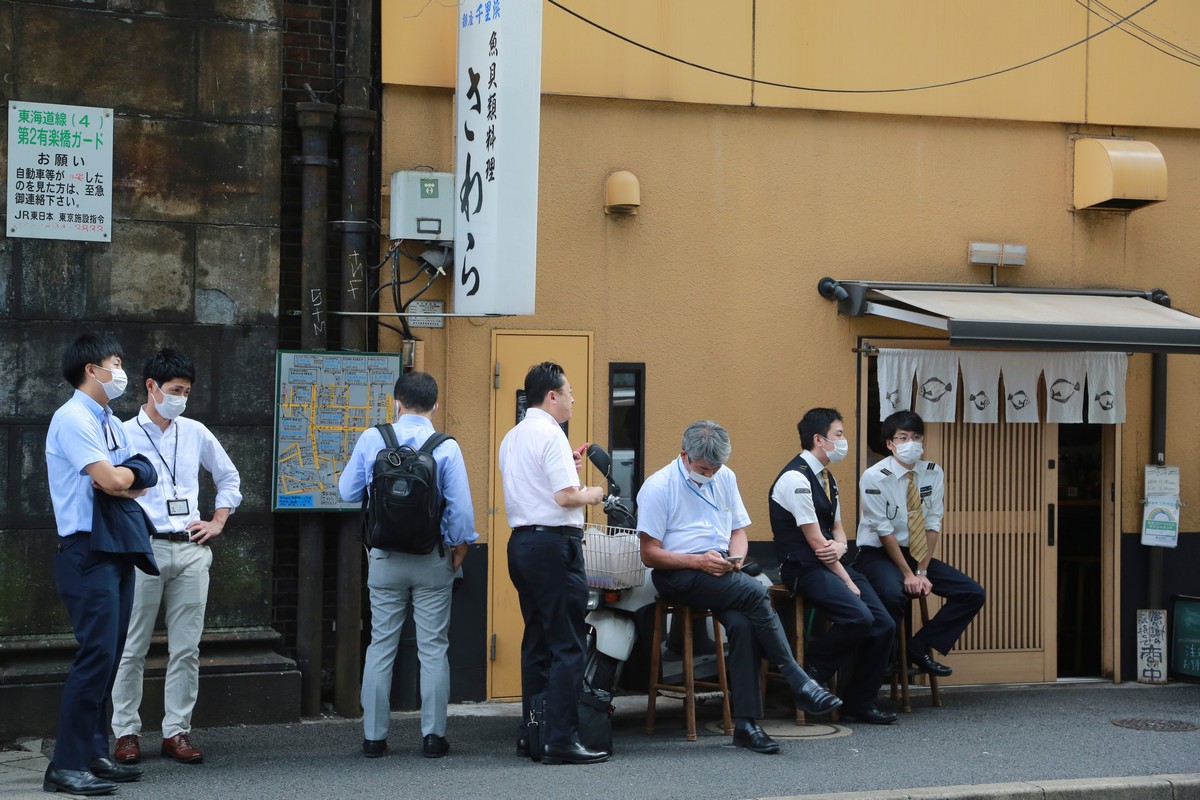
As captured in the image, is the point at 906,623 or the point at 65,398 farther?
the point at 906,623

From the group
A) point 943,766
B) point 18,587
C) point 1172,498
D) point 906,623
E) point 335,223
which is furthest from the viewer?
point 1172,498

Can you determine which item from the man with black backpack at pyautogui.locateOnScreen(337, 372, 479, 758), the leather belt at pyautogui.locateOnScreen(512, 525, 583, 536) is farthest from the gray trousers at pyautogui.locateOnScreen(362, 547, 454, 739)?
the leather belt at pyautogui.locateOnScreen(512, 525, 583, 536)

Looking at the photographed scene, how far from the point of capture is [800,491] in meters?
8.12

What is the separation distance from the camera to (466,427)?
28.8 ft

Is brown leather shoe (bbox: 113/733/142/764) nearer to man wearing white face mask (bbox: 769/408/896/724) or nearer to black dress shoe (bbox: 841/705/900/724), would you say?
man wearing white face mask (bbox: 769/408/896/724)

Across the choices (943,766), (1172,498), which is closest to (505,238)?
(943,766)

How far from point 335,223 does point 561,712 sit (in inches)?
130

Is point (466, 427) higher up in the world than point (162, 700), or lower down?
higher up

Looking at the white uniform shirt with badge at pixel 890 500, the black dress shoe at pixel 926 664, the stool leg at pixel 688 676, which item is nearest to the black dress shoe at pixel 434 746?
the stool leg at pixel 688 676

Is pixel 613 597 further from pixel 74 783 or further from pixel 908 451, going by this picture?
pixel 74 783

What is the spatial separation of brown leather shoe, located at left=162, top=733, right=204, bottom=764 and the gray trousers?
2.83ft

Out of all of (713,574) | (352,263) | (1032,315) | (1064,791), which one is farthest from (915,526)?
(352,263)

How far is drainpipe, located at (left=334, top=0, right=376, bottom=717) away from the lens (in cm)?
838

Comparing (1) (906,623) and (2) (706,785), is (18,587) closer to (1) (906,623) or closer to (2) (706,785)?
(2) (706,785)
